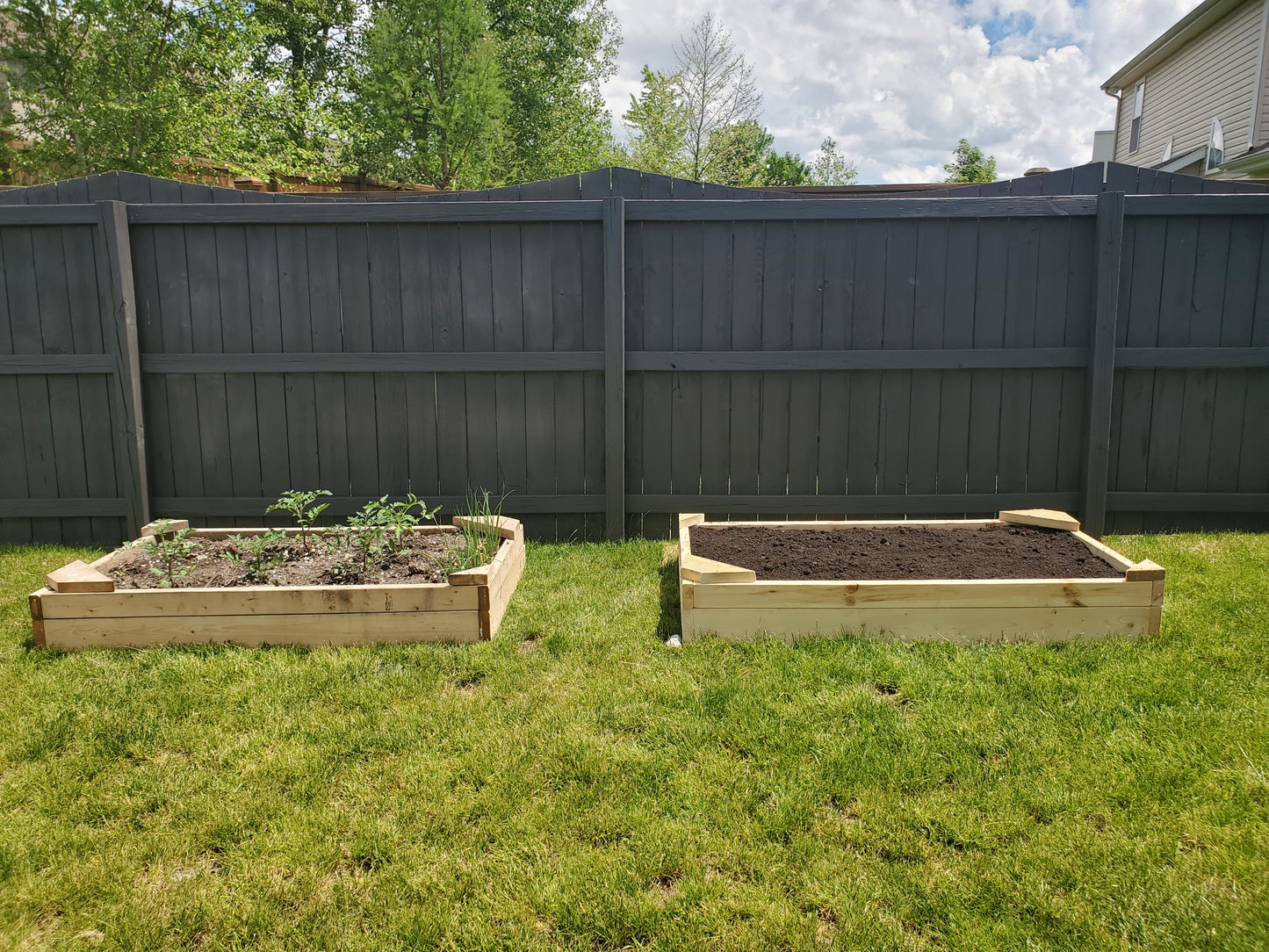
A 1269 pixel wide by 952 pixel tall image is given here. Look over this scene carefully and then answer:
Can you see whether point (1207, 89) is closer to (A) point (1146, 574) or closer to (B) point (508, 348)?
(A) point (1146, 574)

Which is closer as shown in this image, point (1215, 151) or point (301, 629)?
point (301, 629)

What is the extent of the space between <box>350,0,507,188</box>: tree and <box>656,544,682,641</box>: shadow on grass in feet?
48.7

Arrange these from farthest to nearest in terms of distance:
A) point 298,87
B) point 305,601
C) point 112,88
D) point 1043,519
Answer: point 298,87 < point 112,88 < point 1043,519 < point 305,601

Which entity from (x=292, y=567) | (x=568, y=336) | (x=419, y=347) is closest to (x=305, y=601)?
(x=292, y=567)

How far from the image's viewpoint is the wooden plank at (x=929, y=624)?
301cm

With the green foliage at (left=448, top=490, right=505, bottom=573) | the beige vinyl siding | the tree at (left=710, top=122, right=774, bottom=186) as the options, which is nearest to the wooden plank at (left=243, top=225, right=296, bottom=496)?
the green foliage at (left=448, top=490, right=505, bottom=573)

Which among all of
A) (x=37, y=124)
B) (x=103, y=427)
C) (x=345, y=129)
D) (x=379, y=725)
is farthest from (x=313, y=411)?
(x=345, y=129)

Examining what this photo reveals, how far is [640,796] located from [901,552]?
6.48 ft

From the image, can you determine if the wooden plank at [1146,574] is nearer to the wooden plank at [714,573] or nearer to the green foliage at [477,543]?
the wooden plank at [714,573]

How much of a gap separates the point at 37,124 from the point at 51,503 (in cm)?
908

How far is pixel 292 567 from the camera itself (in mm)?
3441

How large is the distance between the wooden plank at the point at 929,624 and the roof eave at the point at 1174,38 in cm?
1433

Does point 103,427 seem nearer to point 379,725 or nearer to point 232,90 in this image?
point 379,725

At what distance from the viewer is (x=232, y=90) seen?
1065 cm
